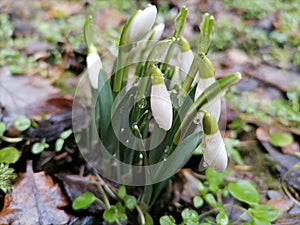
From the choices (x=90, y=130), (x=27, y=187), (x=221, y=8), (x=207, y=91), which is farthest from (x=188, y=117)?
(x=221, y=8)

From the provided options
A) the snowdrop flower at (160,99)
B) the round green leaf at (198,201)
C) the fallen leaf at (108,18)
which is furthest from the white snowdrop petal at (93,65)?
the fallen leaf at (108,18)

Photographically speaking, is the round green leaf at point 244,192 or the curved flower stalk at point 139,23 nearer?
the curved flower stalk at point 139,23

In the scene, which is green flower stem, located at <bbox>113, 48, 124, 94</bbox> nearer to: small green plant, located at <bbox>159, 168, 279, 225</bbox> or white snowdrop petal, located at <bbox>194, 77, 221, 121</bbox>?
white snowdrop petal, located at <bbox>194, 77, 221, 121</bbox>

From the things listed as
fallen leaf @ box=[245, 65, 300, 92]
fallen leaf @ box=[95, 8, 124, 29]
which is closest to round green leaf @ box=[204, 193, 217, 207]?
fallen leaf @ box=[245, 65, 300, 92]

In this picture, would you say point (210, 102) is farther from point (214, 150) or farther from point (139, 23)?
point (139, 23)

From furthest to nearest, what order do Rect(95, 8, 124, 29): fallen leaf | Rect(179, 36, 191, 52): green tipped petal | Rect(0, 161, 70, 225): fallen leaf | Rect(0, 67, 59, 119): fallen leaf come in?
Rect(95, 8, 124, 29): fallen leaf < Rect(0, 67, 59, 119): fallen leaf < Rect(0, 161, 70, 225): fallen leaf < Rect(179, 36, 191, 52): green tipped petal

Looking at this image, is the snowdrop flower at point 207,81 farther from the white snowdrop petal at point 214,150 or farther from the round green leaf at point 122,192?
the round green leaf at point 122,192
